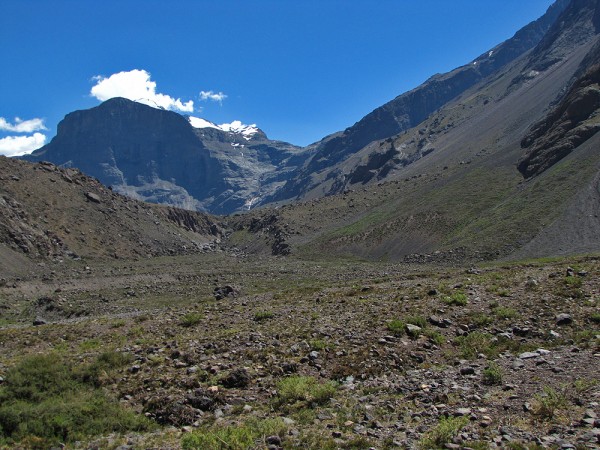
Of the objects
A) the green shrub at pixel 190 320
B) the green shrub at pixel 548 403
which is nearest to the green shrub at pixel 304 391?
the green shrub at pixel 548 403

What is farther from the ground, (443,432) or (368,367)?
(368,367)

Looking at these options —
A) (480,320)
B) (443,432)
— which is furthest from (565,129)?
(443,432)

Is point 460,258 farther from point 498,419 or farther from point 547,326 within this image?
point 498,419

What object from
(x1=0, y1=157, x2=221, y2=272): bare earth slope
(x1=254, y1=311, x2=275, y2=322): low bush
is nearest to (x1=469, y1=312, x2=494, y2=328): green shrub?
(x1=254, y1=311, x2=275, y2=322): low bush

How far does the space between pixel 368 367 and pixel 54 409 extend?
932 cm

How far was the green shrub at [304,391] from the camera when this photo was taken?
12727 millimetres

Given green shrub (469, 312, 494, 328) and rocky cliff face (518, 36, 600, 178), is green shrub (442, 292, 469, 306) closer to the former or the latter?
green shrub (469, 312, 494, 328)

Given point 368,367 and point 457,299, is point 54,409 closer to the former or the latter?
point 368,367

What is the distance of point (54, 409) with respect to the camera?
40.9 feet

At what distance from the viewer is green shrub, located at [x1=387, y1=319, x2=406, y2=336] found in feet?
57.1

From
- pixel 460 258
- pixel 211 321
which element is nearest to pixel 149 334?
pixel 211 321

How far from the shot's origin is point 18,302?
49.1 meters

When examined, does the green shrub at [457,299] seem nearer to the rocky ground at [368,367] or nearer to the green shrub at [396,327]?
the rocky ground at [368,367]

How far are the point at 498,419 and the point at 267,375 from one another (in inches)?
281
